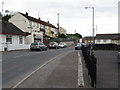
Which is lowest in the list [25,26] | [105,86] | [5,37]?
[105,86]

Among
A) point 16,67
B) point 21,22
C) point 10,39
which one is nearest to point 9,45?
point 10,39

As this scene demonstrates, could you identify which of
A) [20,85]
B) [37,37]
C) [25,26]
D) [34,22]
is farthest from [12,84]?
[34,22]

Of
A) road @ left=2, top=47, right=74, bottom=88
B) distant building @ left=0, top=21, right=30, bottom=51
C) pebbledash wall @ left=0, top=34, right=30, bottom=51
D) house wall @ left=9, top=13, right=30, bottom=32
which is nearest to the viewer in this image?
road @ left=2, top=47, right=74, bottom=88

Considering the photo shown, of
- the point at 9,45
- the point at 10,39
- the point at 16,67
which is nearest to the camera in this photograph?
the point at 16,67

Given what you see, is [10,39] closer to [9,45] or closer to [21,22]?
[9,45]

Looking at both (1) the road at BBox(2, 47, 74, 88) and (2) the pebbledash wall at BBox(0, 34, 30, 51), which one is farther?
(2) the pebbledash wall at BBox(0, 34, 30, 51)

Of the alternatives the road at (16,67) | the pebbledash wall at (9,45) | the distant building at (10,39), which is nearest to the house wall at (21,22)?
the distant building at (10,39)

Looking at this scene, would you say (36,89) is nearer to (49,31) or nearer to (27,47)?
(27,47)

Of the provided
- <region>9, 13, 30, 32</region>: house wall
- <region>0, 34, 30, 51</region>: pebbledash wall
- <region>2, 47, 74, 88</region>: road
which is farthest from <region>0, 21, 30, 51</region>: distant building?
<region>2, 47, 74, 88</region>: road

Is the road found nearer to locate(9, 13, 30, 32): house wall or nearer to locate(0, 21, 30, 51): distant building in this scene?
locate(0, 21, 30, 51): distant building

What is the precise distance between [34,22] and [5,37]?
92.7 ft

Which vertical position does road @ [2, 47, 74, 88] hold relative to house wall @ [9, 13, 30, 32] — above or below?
below

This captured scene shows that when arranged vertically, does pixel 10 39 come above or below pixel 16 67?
above

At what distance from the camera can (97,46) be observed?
43188mm
